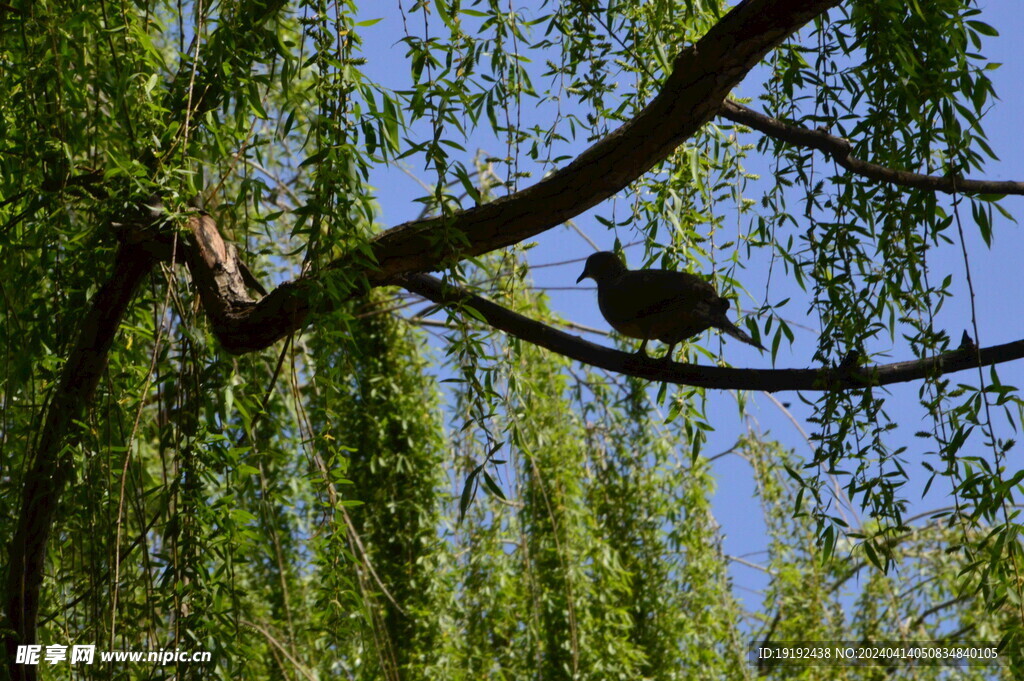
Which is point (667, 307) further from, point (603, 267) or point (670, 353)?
point (603, 267)

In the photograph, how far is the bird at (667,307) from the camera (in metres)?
1.92

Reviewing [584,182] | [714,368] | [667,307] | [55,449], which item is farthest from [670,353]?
[55,449]

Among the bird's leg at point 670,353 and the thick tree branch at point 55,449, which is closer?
the thick tree branch at point 55,449

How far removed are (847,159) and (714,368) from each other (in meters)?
0.42

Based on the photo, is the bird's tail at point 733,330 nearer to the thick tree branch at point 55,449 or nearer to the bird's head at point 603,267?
the bird's head at point 603,267

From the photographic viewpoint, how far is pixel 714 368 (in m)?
1.80

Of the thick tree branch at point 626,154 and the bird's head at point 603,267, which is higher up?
the bird's head at point 603,267

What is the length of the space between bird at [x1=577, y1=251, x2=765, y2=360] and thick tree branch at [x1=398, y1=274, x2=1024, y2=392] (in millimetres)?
107

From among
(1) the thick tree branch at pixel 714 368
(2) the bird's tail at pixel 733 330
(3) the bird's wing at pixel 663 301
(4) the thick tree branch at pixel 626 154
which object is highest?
(4) the thick tree branch at pixel 626 154

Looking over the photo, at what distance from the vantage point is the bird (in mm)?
1922

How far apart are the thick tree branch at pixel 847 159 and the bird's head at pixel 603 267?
54cm

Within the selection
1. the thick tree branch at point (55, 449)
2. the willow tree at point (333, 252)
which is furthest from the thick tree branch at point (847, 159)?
the thick tree branch at point (55, 449)

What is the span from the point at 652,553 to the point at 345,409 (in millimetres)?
1017

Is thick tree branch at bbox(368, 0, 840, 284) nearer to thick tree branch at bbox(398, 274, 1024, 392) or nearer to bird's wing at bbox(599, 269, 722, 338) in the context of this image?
thick tree branch at bbox(398, 274, 1024, 392)
